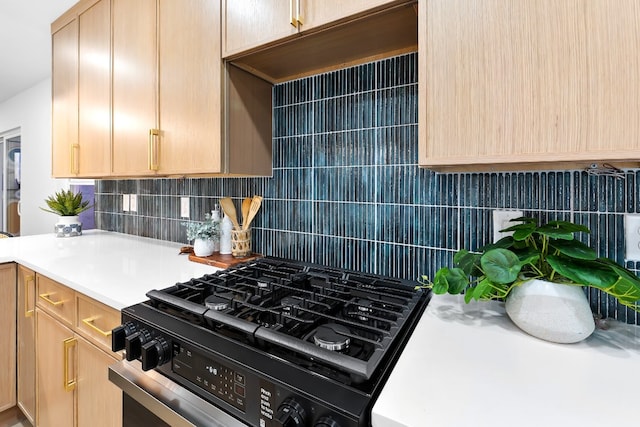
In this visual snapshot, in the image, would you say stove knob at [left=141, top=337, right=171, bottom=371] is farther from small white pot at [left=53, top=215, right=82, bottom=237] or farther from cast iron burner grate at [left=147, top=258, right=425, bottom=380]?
small white pot at [left=53, top=215, right=82, bottom=237]

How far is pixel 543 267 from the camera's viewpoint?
0.77m

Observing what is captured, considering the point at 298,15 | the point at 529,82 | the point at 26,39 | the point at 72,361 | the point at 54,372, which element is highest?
the point at 26,39

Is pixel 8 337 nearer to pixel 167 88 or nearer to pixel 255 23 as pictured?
pixel 167 88

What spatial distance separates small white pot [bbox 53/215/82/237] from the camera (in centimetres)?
216

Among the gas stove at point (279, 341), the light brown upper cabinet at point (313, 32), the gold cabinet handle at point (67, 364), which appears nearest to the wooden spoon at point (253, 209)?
the gas stove at point (279, 341)

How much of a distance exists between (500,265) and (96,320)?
52.4 inches

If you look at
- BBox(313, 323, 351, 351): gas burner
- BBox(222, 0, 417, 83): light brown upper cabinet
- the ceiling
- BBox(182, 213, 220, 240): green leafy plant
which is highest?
the ceiling

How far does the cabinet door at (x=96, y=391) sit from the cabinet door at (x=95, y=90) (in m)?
0.99

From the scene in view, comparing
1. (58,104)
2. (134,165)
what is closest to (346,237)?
(134,165)

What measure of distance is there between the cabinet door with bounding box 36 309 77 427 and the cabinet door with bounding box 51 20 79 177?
0.99 metres

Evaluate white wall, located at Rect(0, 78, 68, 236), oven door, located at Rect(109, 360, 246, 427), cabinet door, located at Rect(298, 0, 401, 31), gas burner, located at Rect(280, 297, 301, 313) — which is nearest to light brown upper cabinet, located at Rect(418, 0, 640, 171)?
cabinet door, located at Rect(298, 0, 401, 31)

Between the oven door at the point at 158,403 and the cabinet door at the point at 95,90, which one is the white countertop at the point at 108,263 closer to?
the oven door at the point at 158,403

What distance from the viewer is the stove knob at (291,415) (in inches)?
20.8

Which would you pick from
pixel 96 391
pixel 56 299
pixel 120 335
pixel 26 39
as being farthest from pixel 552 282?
pixel 26 39
